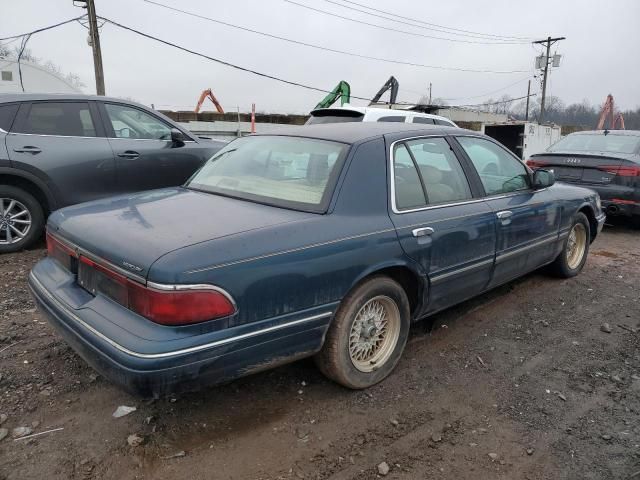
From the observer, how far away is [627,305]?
4.54 meters

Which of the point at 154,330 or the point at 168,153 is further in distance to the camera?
the point at 168,153

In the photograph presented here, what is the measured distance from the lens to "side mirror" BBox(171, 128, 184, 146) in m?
5.91

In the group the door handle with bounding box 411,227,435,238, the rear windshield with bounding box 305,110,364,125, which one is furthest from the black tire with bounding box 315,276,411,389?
the rear windshield with bounding box 305,110,364,125

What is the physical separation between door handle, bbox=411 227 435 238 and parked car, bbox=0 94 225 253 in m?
3.84

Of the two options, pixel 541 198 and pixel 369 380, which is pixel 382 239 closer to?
pixel 369 380

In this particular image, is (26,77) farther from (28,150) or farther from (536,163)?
(536,163)

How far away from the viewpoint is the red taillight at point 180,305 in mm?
2162

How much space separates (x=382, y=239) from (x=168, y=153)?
3.93 m

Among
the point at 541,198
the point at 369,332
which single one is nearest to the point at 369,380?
the point at 369,332

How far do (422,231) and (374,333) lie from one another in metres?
0.69

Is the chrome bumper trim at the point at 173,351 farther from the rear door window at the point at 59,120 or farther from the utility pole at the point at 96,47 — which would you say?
the utility pole at the point at 96,47

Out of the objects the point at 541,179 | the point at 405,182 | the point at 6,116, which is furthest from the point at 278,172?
the point at 6,116

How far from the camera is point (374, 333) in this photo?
306cm

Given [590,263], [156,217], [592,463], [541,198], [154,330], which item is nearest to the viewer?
[154,330]
